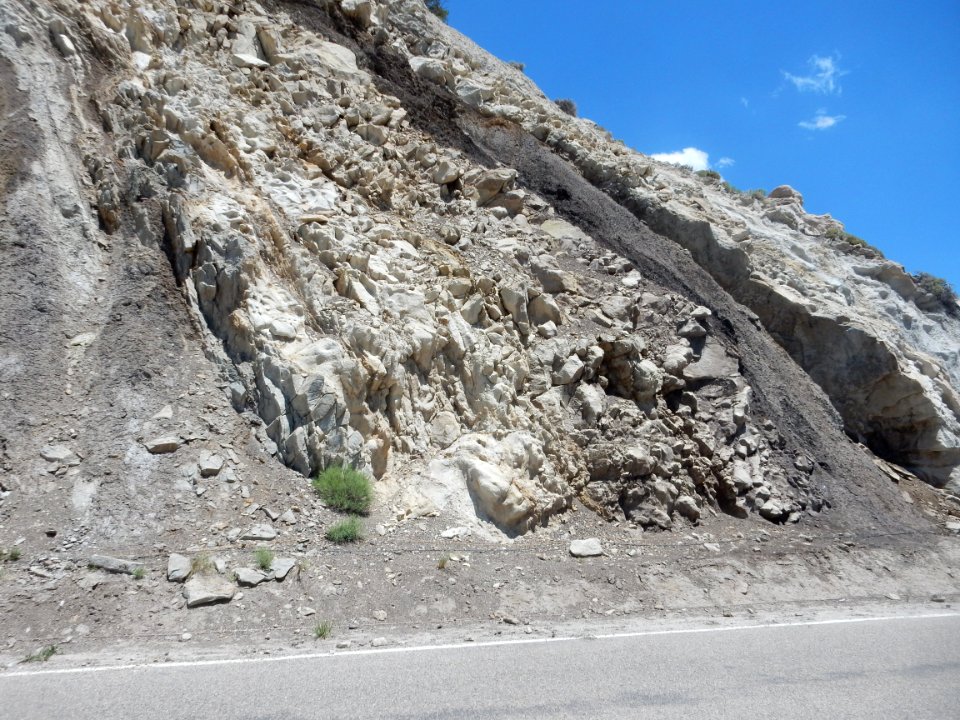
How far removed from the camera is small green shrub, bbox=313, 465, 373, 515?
8.02 metres

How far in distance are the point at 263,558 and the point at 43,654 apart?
6.96 ft

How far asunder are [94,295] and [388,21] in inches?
578

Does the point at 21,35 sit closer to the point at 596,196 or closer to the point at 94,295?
the point at 94,295

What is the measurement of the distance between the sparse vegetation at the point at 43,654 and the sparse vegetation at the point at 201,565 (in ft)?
4.46

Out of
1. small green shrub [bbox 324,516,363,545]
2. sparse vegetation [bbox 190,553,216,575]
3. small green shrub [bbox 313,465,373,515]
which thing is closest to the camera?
sparse vegetation [bbox 190,553,216,575]

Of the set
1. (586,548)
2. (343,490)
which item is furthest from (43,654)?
(586,548)

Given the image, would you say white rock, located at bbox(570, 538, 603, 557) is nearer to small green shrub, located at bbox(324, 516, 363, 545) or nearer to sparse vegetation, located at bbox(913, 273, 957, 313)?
small green shrub, located at bbox(324, 516, 363, 545)

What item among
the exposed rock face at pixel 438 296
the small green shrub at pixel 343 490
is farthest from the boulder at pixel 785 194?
the small green shrub at pixel 343 490

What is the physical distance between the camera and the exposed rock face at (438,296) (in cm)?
905

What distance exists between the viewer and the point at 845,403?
16.4 metres

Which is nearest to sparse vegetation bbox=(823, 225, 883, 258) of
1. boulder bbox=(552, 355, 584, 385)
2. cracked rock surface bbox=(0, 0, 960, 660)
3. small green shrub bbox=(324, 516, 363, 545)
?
cracked rock surface bbox=(0, 0, 960, 660)

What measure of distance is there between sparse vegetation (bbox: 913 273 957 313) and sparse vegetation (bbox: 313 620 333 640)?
2264 cm

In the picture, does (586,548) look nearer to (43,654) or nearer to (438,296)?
(438,296)


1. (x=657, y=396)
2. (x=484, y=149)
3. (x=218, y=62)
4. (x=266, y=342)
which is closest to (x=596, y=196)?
(x=484, y=149)
